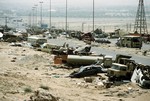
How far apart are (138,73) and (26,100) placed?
36.7 feet

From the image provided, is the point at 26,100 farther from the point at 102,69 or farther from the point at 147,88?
the point at 102,69

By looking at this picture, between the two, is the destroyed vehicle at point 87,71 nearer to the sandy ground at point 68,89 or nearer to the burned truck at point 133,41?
the sandy ground at point 68,89

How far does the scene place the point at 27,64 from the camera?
134ft

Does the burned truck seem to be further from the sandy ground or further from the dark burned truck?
the dark burned truck

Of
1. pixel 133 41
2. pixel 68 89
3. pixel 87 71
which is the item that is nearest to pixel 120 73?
pixel 87 71

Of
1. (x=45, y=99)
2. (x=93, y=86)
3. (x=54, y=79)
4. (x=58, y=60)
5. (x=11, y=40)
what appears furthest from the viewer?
(x=11, y=40)

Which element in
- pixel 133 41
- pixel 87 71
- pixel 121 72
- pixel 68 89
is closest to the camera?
pixel 68 89

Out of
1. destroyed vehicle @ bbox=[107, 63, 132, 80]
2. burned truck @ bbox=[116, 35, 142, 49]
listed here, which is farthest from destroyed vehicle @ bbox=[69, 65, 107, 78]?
burned truck @ bbox=[116, 35, 142, 49]

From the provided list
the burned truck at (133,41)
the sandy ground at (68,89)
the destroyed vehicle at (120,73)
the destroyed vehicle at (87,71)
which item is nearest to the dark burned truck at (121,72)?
the destroyed vehicle at (120,73)

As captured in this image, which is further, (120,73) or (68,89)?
(120,73)

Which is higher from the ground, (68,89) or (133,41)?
(133,41)

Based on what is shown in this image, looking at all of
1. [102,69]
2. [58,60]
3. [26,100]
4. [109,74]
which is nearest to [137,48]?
[58,60]

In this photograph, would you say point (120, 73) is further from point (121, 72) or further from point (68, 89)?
point (68, 89)

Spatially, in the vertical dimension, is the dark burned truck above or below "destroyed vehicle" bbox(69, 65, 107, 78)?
above
